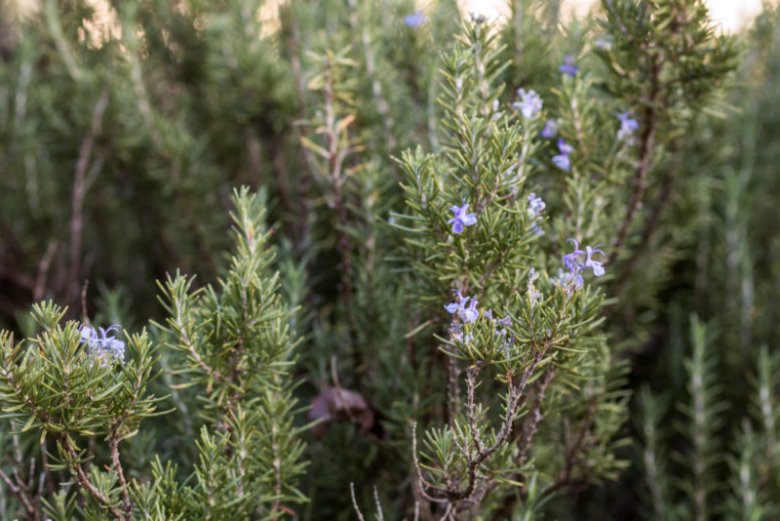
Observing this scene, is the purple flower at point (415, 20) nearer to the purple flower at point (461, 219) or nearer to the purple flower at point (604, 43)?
the purple flower at point (604, 43)

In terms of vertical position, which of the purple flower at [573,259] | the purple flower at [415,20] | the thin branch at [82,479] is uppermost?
A: the purple flower at [415,20]

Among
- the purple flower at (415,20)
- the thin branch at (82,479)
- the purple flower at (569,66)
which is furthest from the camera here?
the purple flower at (415,20)

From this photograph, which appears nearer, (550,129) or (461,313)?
(461,313)

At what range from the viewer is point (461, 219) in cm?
63

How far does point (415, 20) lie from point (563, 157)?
42 cm

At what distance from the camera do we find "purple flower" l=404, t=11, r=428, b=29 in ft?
3.64

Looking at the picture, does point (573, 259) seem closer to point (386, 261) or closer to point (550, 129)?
point (550, 129)

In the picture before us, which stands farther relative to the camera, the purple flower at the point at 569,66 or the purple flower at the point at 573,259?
the purple flower at the point at 569,66

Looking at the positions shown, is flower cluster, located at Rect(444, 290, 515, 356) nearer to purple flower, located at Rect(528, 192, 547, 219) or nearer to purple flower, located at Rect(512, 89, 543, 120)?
purple flower, located at Rect(528, 192, 547, 219)

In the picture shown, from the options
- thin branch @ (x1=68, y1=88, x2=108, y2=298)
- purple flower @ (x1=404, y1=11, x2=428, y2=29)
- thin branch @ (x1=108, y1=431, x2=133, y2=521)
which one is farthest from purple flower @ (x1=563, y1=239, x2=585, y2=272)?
thin branch @ (x1=68, y1=88, x2=108, y2=298)

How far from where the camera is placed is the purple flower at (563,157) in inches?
31.4

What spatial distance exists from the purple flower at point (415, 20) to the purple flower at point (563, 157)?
1.27ft

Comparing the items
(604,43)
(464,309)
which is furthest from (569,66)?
(464,309)

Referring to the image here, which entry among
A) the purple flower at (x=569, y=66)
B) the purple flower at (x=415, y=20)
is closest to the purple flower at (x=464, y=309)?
the purple flower at (x=569, y=66)
